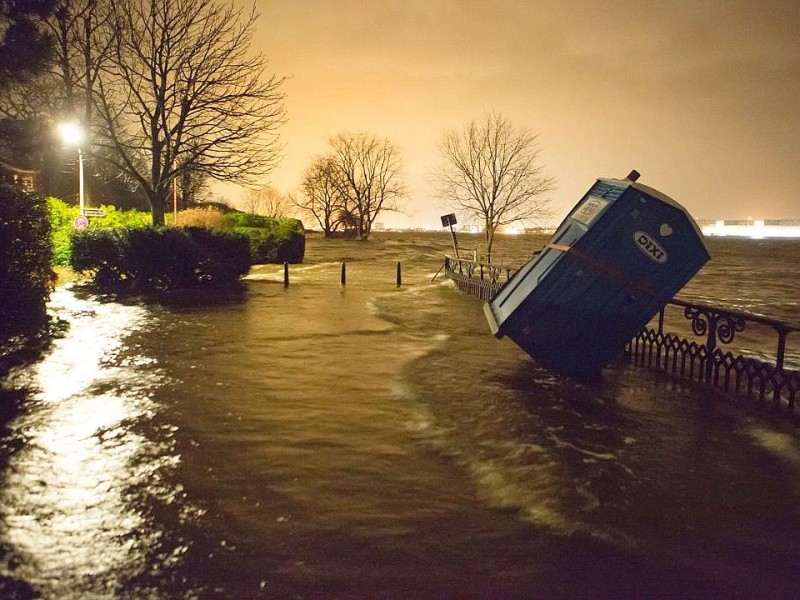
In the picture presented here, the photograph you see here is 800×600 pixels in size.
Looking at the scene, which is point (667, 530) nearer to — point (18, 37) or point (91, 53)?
point (18, 37)

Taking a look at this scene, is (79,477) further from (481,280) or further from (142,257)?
(142,257)

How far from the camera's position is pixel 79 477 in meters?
5.55

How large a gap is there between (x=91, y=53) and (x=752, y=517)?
28.6m

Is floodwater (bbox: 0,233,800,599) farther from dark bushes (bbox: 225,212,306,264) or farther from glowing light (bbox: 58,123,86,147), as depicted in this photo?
dark bushes (bbox: 225,212,306,264)

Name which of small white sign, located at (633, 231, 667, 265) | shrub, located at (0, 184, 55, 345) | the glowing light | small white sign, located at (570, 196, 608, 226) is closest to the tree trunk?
the glowing light

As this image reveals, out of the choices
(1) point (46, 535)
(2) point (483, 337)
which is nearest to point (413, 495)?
(1) point (46, 535)

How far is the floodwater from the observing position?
4105 mm

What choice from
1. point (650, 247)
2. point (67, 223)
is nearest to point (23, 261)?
point (650, 247)

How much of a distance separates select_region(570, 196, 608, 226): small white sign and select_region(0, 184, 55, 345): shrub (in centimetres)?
850

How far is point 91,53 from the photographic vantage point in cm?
2631

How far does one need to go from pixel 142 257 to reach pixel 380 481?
17632 mm

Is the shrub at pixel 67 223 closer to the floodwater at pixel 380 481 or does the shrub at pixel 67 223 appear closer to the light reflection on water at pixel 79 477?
the light reflection on water at pixel 79 477

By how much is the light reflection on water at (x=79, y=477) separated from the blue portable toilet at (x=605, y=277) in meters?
5.16

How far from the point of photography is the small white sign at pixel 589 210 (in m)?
8.71
